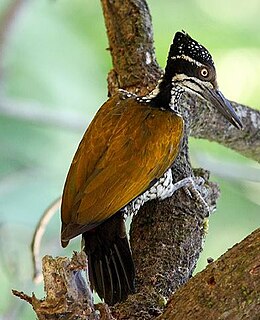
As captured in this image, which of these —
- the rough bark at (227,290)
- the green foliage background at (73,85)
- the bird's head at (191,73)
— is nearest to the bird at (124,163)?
the bird's head at (191,73)

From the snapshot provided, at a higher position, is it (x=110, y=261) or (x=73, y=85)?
(x=73, y=85)

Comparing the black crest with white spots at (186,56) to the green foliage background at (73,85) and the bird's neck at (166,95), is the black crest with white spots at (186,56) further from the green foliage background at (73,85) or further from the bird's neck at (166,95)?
the green foliage background at (73,85)

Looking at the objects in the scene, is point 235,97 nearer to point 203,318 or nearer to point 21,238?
point 21,238

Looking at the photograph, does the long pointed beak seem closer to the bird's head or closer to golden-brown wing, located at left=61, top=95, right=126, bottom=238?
the bird's head

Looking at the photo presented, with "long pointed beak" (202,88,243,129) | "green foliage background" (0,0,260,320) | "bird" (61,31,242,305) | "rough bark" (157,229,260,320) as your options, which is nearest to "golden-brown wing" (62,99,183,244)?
"bird" (61,31,242,305)

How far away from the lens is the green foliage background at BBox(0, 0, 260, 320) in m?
2.74

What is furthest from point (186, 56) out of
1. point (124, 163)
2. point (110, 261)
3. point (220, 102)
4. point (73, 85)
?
point (73, 85)

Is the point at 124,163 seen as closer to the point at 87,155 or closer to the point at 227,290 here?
the point at 87,155

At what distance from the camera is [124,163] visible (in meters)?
1.54

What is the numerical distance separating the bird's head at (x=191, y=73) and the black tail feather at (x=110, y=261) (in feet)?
1.24

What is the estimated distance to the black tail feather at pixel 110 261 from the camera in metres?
1.38

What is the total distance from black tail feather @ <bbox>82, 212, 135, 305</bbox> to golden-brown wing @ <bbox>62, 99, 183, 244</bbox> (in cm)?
4

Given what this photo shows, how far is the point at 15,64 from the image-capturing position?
3.10 metres

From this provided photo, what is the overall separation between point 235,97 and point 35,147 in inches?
32.4
